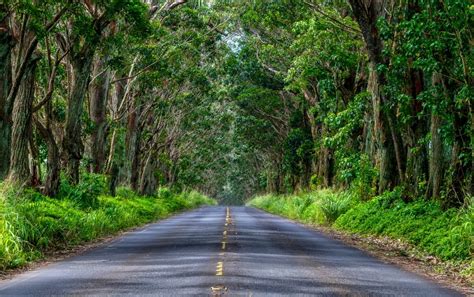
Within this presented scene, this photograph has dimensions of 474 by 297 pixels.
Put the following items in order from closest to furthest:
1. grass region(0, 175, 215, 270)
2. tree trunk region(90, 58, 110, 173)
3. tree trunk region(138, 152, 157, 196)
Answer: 1. grass region(0, 175, 215, 270)
2. tree trunk region(90, 58, 110, 173)
3. tree trunk region(138, 152, 157, 196)

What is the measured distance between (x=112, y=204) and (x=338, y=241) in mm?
→ 11587

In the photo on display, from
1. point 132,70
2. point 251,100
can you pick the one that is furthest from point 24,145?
point 251,100

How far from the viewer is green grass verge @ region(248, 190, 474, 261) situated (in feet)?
50.9

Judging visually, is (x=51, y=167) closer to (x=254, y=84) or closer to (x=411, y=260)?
(x=411, y=260)

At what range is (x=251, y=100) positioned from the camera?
165 feet

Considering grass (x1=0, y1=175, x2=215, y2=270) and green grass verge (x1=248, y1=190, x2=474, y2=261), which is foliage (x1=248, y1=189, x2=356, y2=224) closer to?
green grass verge (x1=248, y1=190, x2=474, y2=261)

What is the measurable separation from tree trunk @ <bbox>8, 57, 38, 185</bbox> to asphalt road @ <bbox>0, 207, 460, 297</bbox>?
3903 millimetres

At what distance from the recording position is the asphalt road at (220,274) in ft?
33.4

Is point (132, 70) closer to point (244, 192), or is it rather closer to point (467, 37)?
point (467, 37)

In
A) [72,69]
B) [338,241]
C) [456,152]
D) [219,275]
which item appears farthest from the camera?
[72,69]

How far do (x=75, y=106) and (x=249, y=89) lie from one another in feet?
76.0

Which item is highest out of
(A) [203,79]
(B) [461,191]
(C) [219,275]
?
(A) [203,79]

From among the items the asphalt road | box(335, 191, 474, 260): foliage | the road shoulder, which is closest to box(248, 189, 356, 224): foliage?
box(335, 191, 474, 260): foliage

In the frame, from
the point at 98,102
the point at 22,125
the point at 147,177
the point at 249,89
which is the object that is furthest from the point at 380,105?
the point at 147,177
